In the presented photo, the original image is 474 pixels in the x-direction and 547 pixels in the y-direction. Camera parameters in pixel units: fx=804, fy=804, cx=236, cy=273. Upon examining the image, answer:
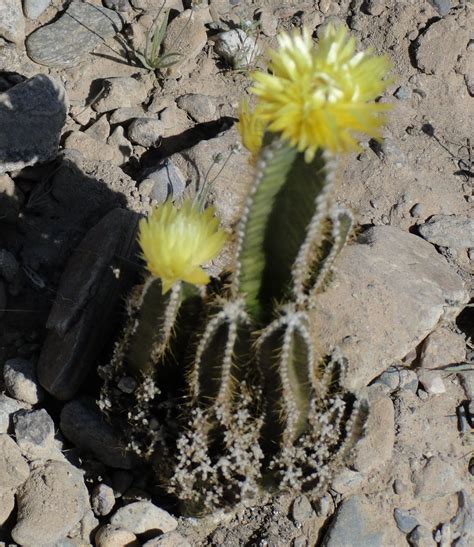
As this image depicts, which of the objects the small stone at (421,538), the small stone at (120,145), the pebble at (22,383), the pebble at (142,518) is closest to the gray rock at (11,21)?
the small stone at (120,145)

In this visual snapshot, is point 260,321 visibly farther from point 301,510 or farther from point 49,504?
point 49,504

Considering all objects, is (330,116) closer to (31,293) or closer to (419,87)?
(31,293)

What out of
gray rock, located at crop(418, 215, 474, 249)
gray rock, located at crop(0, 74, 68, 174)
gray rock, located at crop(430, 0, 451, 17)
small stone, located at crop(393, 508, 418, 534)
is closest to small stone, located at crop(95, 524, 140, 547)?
small stone, located at crop(393, 508, 418, 534)

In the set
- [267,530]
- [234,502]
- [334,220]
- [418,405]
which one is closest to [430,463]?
[418,405]

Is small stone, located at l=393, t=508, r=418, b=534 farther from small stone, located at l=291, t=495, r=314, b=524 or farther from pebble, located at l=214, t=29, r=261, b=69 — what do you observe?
pebble, located at l=214, t=29, r=261, b=69

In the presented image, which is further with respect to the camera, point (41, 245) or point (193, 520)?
point (41, 245)

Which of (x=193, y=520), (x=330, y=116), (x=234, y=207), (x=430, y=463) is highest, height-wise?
(x=330, y=116)

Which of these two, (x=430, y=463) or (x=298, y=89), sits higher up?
(x=298, y=89)

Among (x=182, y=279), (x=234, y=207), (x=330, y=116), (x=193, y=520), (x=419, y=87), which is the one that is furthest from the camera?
(x=419, y=87)
